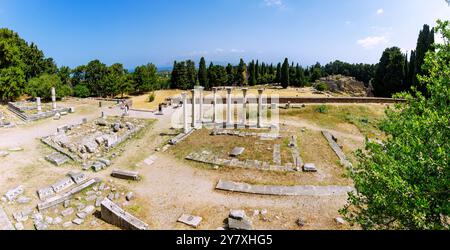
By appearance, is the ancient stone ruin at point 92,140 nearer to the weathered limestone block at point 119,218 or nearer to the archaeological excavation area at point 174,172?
the archaeological excavation area at point 174,172

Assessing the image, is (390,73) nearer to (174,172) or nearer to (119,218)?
(174,172)

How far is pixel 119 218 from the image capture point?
10.2m

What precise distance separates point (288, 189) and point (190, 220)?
203 inches

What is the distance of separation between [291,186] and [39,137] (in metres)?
19.5

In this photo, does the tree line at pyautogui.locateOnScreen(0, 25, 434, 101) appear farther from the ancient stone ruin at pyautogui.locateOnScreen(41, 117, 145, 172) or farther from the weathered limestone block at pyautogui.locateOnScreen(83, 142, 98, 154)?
the weathered limestone block at pyautogui.locateOnScreen(83, 142, 98, 154)

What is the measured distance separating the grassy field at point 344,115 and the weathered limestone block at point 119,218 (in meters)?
20.1

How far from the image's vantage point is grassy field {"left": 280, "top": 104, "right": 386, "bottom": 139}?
2534cm

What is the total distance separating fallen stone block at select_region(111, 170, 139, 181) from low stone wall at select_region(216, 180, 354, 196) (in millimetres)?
4625

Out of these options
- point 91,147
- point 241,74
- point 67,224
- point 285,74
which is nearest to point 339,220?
point 67,224

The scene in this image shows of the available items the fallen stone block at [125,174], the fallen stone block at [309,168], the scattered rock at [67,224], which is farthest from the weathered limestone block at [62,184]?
the fallen stone block at [309,168]

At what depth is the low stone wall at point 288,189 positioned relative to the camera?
12.6 m

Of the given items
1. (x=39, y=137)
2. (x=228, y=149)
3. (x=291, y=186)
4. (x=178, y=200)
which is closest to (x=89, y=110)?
(x=39, y=137)

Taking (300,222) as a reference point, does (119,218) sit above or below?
above

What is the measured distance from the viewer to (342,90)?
5691cm
